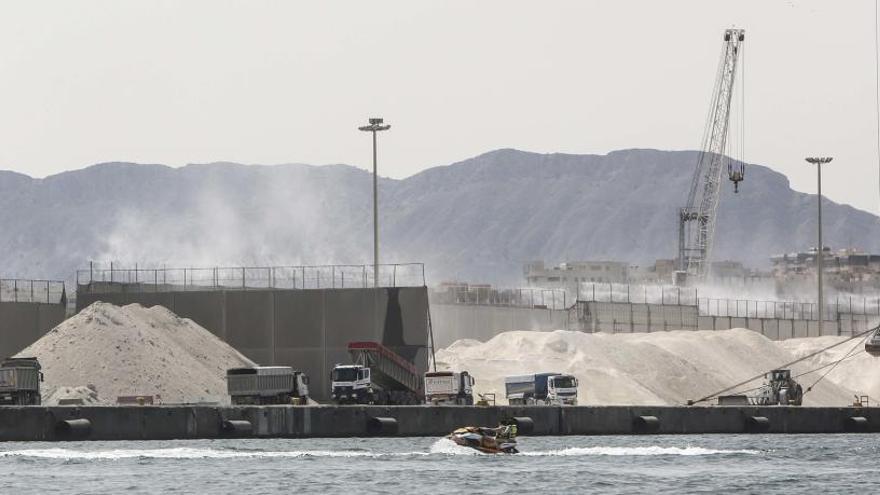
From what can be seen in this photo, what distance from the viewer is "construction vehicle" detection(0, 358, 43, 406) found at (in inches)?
4262

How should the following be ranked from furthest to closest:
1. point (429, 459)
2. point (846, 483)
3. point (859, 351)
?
point (859, 351) < point (429, 459) < point (846, 483)

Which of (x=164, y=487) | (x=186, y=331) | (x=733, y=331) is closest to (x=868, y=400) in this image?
(x=733, y=331)

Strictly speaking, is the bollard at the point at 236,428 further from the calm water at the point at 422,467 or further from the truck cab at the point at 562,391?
the truck cab at the point at 562,391

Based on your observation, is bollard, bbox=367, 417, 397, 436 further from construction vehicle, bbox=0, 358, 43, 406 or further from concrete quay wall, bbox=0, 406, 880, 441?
construction vehicle, bbox=0, 358, 43, 406

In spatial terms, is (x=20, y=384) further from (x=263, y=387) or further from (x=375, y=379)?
(x=375, y=379)

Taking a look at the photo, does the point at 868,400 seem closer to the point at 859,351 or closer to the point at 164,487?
the point at 859,351

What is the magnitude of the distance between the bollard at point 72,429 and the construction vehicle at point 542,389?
3569cm

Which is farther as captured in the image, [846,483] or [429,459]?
[429,459]

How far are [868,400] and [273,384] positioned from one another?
6159 cm

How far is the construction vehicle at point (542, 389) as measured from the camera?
4761 inches

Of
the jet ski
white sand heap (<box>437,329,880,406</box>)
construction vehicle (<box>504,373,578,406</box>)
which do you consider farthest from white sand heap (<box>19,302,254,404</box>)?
the jet ski

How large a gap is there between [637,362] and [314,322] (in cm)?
2783

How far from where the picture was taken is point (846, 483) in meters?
76.6

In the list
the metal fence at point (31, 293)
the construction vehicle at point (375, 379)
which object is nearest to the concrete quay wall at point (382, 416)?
the construction vehicle at point (375, 379)
